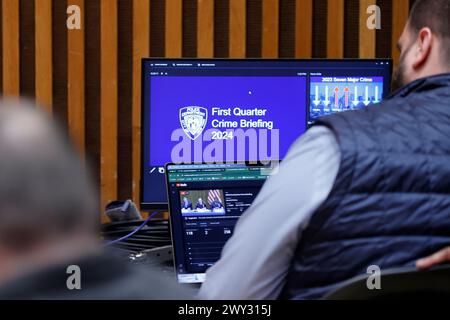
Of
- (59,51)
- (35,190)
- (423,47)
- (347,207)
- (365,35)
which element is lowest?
(347,207)

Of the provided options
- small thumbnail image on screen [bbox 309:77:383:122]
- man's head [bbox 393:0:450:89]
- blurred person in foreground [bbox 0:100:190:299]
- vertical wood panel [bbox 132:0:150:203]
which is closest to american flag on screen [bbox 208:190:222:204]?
small thumbnail image on screen [bbox 309:77:383:122]

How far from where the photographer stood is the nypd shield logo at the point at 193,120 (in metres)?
2.24

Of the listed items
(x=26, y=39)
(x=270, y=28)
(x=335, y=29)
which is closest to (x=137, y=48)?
(x=26, y=39)

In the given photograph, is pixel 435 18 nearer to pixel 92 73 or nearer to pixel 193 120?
pixel 193 120

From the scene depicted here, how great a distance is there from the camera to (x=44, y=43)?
4410 mm

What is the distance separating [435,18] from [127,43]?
10.1ft

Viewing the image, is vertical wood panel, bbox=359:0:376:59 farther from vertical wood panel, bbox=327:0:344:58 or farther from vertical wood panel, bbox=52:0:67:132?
vertical wood panel, bbox=52:0:67:132

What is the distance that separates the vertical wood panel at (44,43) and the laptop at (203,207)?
254 cm

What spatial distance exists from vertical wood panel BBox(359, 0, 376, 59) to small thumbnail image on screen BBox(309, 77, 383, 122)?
225 cm

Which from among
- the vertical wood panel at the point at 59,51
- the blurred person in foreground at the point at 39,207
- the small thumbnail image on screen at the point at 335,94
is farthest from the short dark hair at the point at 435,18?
the vertical wood panel at the point at 59,51

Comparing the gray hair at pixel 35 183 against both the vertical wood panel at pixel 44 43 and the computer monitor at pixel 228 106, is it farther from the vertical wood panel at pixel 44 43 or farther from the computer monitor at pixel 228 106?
the vertical wood panel at pixel 44 43

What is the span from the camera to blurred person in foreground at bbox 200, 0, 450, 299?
1.17 m
